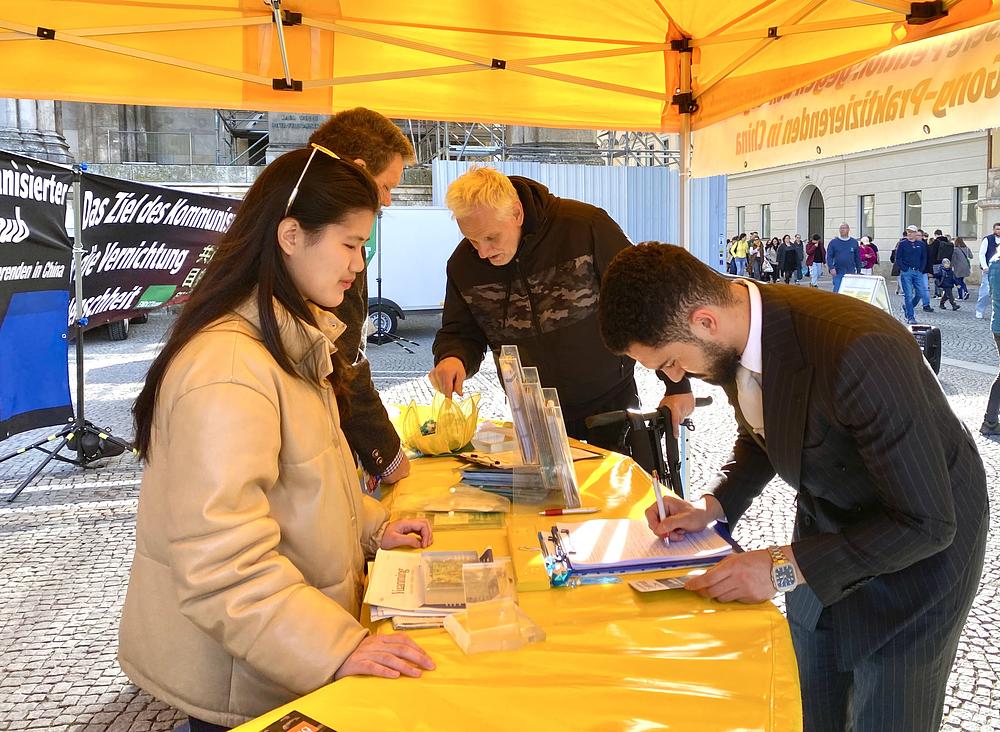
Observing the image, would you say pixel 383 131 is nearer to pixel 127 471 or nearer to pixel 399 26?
pixel 399 26

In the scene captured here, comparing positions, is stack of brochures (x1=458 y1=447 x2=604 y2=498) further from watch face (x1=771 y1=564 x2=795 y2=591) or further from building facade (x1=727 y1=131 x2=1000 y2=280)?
building facade (x1=727 y1=131 x2=1000 y2=280)

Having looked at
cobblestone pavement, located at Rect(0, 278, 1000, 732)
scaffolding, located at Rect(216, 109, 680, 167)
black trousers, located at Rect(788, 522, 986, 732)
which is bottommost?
cobblestone pavement, located at Rect(0, 278, 1000, 732)

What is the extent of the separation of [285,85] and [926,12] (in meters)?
3.10

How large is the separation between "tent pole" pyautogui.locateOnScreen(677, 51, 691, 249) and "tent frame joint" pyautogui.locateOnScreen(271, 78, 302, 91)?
2.13 m

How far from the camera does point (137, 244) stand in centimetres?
660

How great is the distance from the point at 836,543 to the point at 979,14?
8.00ft

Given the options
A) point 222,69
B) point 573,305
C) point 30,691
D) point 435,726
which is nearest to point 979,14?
point 573,305

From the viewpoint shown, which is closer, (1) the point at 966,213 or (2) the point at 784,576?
(2) the point at 784,576

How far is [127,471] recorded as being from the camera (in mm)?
5914

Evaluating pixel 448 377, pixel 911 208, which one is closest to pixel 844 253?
pixel 911 208

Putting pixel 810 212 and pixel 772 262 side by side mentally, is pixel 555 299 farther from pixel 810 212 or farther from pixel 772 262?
pixel 810 212

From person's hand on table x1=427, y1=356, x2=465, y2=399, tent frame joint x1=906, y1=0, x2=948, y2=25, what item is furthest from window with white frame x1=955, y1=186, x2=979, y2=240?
person's hand on table x1=427, y1=356, x2=465, y2=399

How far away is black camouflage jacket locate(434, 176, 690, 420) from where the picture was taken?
3170 millimetres

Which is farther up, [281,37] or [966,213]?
[966,213]
